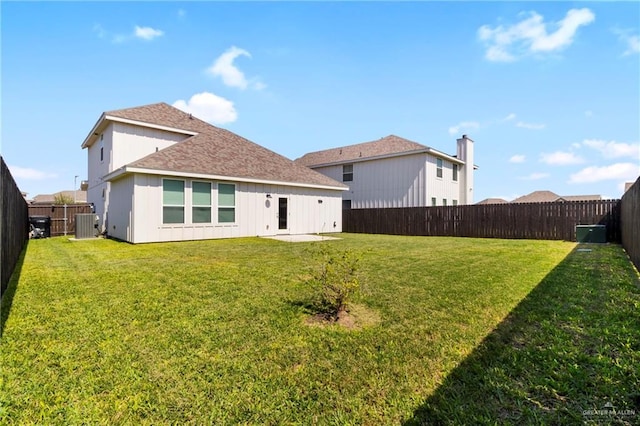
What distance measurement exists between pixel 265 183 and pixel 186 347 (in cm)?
1248

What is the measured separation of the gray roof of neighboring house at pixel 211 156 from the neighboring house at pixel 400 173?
4.64 meters

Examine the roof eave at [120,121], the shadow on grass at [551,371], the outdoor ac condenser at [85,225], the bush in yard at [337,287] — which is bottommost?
the shadow on grass at [551,371]

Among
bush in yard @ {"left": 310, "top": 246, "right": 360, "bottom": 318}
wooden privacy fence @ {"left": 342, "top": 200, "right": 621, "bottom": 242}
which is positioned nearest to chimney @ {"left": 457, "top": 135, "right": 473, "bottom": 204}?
wooden privacy fence @ {"left": 342, "top": 200, "right": 621, "bottom": 242}

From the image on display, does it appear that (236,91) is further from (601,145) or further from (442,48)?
(601,145)

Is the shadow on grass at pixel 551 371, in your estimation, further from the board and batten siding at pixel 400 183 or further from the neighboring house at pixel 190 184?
the board and batten siding at pixel 400 183

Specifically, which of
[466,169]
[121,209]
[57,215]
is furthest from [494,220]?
[57,215]

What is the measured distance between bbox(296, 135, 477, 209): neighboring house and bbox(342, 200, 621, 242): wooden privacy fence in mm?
2381

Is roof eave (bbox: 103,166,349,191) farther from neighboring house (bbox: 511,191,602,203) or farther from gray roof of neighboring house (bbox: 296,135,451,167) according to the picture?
neighboring house (bbox: 511,191,602,203)

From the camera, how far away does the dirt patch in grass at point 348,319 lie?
3512 mm

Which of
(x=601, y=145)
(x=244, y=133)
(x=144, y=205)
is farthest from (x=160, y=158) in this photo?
(x=601, y=145)

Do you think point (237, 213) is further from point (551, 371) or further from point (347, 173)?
point (551, 371)

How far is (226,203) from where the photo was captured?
45.5ft

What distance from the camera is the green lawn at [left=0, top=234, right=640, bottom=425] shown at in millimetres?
2082

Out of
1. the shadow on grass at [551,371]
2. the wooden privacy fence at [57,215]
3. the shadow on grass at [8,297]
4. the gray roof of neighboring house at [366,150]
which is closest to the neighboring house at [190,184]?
the wooden privacy fence at [57,215]
